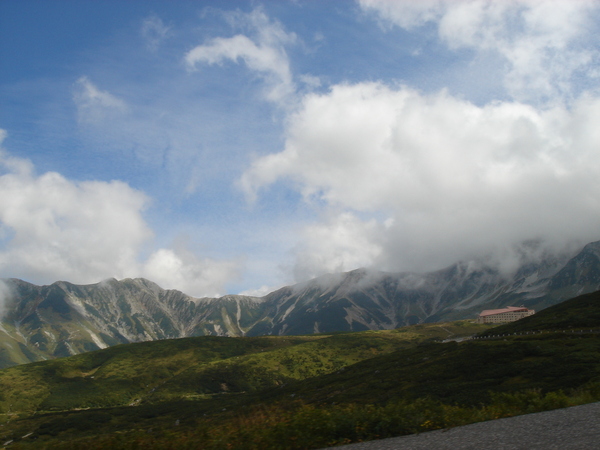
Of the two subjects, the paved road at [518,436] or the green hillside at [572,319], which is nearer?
the paved road at [518,436]

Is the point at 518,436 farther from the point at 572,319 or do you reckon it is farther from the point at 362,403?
the point at 572,319

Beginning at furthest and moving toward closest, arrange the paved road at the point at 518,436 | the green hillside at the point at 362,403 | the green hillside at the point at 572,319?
the green hillside at the point at 572,319, the green hillside at the point at 362,403, the paved road at the point at 518,436

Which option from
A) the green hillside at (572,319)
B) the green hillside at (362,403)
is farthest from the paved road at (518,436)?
the green hillside at (572,319)

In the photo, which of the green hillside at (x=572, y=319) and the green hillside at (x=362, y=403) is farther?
the green hillside at (x=572, y=319)

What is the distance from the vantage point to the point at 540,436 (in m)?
11.1

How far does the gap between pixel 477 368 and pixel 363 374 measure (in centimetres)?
4860

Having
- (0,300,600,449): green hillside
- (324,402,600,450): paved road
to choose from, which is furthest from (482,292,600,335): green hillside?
(324,402,600,450): paved road

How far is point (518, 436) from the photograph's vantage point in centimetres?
1116

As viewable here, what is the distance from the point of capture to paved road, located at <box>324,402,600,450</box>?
1034cm

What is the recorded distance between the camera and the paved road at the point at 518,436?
10336mm

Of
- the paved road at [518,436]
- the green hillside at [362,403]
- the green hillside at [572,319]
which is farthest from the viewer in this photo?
the green hillside at [572,319]

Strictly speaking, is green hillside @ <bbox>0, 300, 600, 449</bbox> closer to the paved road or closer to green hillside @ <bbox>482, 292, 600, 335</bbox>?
the paved road

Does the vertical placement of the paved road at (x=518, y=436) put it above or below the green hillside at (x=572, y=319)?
above

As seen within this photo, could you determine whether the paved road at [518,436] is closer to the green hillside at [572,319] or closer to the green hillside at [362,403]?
the green hillside at [362,403]
